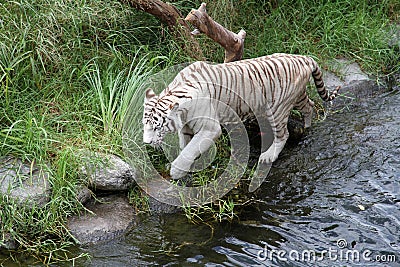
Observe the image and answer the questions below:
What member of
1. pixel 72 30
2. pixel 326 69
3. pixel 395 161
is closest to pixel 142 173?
pixel 72 30

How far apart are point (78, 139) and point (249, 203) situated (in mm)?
1305

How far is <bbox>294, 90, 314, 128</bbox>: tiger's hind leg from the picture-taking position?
4.94 metres

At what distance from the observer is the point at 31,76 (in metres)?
4.72

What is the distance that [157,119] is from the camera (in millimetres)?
3947

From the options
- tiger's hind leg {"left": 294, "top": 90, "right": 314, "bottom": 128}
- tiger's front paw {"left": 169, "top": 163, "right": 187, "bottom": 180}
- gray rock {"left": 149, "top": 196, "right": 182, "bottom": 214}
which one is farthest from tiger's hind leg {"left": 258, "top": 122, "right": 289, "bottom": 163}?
gray rock {"left": 149, "top": 196, "right": 182, "bottom": 214}

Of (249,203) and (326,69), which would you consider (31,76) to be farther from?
(326,69)

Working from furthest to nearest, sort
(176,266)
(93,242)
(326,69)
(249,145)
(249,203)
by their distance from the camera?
(326,69)
(249,145)
(249,203)
(93,242)
(176,266)

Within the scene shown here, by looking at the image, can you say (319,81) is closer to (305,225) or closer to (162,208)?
(305,225)

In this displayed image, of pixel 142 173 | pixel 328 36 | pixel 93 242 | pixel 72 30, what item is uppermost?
pixel 328 36

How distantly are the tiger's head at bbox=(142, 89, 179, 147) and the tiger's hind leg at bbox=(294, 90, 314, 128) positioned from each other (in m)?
1.38
